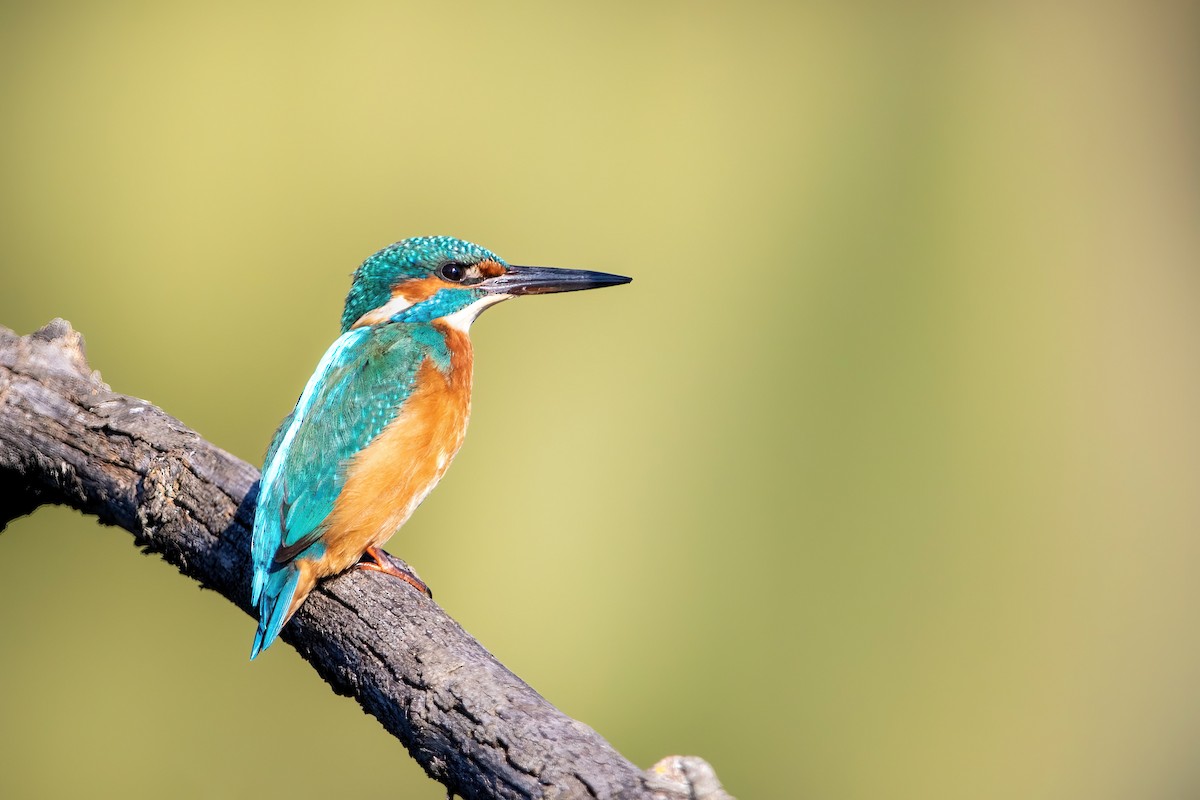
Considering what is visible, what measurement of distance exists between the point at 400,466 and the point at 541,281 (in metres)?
0.48

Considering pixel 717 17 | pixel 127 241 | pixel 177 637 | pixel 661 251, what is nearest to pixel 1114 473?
pixel 661 251

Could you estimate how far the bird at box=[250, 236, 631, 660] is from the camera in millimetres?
1406

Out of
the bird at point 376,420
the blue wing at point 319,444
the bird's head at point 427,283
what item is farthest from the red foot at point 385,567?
the bird's head at point 427,283

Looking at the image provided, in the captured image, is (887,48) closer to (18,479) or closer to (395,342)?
(395,342)

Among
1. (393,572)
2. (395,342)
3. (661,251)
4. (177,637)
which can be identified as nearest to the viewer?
(393,572)

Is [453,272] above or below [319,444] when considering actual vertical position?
above

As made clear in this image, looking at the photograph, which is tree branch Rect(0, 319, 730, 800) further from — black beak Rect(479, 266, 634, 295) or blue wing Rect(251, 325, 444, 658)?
black beak Rect(479, 266, 634, 295)

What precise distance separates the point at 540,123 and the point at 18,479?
5.81 feet

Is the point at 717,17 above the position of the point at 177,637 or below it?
above

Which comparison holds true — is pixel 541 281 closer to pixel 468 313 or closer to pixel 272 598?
pixel 468 313

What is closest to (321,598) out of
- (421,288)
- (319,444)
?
(319,444)

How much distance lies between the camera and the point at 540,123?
2.95 m

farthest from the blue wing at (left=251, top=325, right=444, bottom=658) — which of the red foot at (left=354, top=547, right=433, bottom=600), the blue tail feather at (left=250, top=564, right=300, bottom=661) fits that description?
the red foot at (left=354, top=547, right=433, bottom=600)

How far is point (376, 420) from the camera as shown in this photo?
1.54 metres
